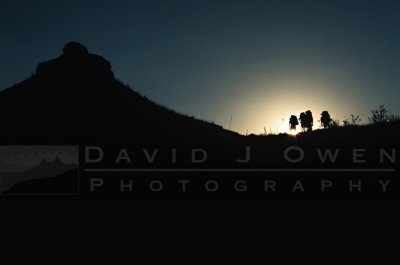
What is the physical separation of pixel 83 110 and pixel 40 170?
14216 millimetres

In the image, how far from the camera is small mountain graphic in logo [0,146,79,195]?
1507cm

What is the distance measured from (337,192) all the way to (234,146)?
20.3 feet

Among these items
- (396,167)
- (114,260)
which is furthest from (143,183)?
(396,167)

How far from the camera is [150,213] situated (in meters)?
11.8

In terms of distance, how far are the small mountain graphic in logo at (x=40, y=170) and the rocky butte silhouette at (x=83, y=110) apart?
267 inches

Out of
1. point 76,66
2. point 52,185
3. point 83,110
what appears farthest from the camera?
point 76,66

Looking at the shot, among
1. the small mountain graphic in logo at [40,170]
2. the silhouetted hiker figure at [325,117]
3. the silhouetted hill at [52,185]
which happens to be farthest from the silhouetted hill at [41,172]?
the silhouetted hiker figure at [325,117]

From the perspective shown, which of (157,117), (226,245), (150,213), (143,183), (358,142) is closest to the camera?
(226,245)

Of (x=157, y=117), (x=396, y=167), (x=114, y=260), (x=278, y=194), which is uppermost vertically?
(x=157, y=117)

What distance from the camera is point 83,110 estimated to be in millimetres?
29625

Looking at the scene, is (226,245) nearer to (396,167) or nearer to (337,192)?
(337,192)

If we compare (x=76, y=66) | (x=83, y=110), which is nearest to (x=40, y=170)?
(x=83, y=110)

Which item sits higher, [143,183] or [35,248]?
[143,183]

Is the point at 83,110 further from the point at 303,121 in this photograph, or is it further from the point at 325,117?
the point at 325,117
